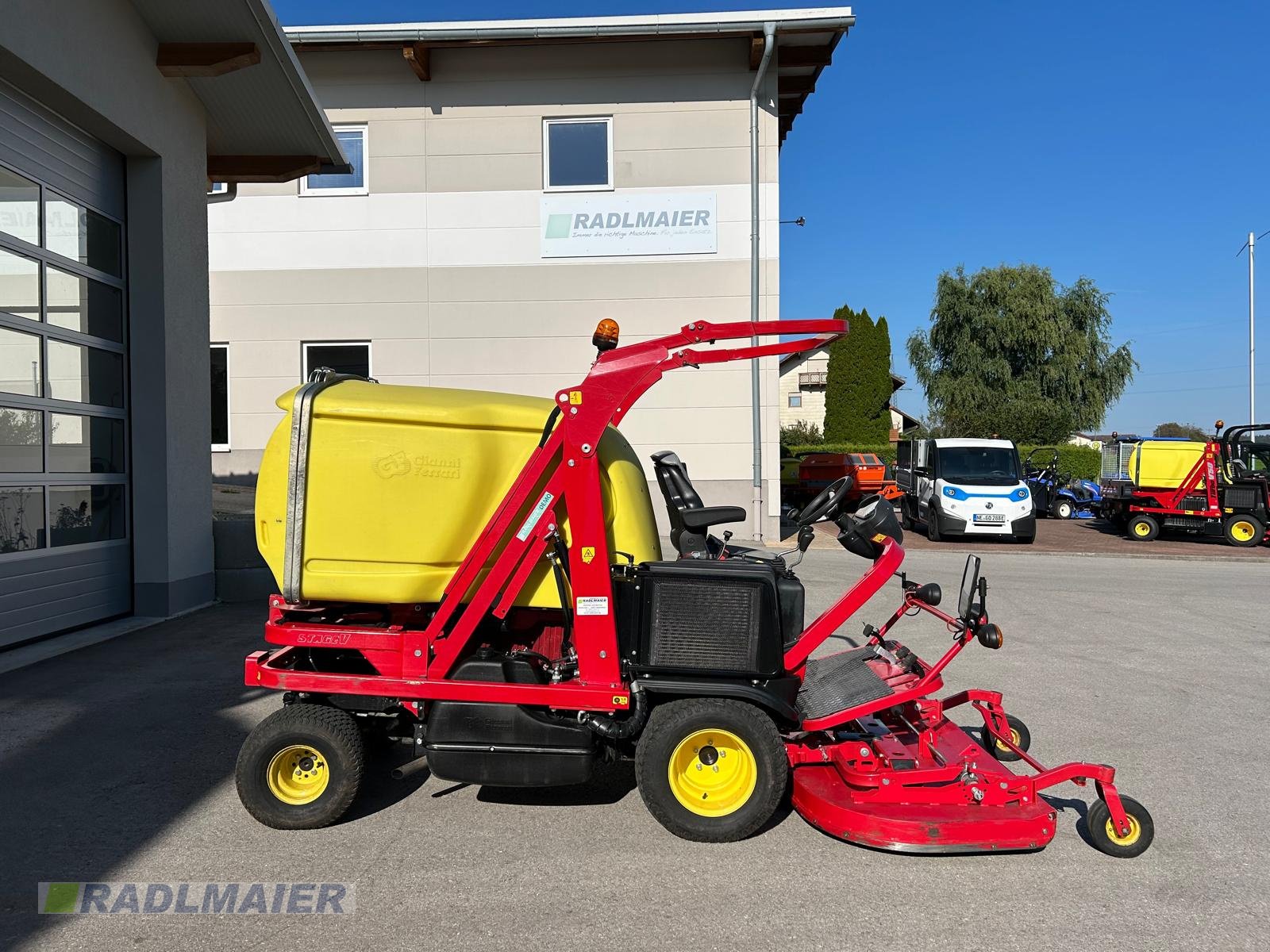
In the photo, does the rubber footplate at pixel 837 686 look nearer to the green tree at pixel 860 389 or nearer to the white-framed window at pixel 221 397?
the white-framed window at pixel 221 397

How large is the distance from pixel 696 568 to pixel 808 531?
24.4 inches

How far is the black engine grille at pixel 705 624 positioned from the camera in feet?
12.3

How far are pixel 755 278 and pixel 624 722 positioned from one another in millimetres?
11478

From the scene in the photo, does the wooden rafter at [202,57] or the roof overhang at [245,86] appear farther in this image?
the wooden rafter at [202,57]

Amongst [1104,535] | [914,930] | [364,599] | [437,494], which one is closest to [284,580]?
[364,599]

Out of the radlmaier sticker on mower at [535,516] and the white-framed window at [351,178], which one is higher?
the white-framed window at [351,178]

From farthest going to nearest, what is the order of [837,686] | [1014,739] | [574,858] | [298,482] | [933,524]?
[933,524]
[1014,739]
[837,686]
[298,482]
[574,858]

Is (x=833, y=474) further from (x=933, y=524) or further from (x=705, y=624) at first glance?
(x=705, y=624)

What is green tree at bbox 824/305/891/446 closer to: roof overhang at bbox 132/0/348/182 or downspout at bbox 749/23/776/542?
downspout at bbox 749/23/776/542

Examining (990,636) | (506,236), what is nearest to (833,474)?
(506,236)

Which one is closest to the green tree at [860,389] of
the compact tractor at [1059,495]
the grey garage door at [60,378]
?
the compact tractor at [1059,495]

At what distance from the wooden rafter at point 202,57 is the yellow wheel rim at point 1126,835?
892 centimetres

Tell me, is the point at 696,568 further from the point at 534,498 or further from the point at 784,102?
the point at 784,102

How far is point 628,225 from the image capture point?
14578 millimetres
